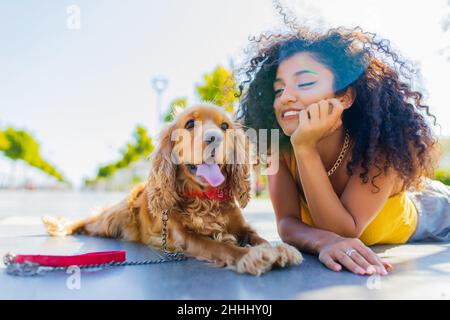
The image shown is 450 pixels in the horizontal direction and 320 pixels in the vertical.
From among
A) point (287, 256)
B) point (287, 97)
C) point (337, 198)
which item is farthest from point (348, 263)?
point (287, 97)

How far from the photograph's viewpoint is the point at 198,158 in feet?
8.15

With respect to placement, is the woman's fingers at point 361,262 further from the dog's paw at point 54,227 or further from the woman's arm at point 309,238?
the dog's paw at point 54,227

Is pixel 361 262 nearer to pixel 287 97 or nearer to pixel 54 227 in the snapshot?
pixel 287 97

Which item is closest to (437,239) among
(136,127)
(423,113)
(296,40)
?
(423,113)

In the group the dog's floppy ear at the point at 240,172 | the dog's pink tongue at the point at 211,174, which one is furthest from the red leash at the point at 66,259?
the dog's floppy ear at the point at 240,172

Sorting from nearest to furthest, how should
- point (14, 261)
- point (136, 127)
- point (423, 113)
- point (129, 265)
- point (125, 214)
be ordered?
point (14, 261) → point (129, 265) → point (423, 113) → point (125, 214) → point (136, 127)

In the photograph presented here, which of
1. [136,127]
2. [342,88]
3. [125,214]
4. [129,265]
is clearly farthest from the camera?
[136,127]

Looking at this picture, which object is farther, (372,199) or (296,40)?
(296,40)

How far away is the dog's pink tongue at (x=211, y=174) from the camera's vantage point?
244 cm

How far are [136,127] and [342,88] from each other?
29988mm

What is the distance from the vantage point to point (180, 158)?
2.60 m

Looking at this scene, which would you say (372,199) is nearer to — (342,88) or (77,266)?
(342,88)

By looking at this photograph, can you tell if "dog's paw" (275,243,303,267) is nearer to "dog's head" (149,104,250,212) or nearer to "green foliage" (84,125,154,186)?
"dog's head" (149,104,250,212)

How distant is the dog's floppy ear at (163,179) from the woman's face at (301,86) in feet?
2.46
